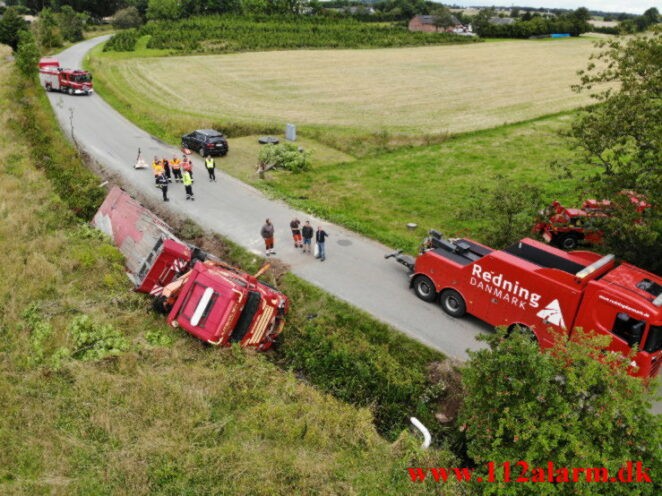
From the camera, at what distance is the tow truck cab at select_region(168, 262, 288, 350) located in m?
11.8

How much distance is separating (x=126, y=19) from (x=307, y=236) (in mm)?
95344

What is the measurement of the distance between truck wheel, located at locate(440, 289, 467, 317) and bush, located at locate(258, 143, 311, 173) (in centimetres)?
1314

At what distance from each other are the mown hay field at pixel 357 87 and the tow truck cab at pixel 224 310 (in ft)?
73.4

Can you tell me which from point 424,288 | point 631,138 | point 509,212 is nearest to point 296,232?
point 424,288

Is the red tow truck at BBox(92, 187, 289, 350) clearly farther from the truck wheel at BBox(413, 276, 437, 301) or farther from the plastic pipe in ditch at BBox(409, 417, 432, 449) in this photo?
the plastic pipe in ditch at BBox(409, 417, 432, 449)

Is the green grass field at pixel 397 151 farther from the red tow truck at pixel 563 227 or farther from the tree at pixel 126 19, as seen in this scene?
the tree at pixel 126 19

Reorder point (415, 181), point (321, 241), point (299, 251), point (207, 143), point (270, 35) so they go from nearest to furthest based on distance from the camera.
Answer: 1. point (321, 241)
2. point (299, 251)
3. point (415, 181)
4. point (207, 143)
5. point (270, 35)

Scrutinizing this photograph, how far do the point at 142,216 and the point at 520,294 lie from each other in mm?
11909

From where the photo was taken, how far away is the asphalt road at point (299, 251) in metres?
13.3

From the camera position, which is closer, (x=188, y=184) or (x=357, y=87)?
(x=188, y=184)

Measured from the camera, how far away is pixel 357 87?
46.8 metres

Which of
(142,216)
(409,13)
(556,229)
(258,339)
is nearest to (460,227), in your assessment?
(556,229)

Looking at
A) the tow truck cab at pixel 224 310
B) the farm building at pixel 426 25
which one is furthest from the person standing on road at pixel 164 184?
the farm building at pixel 426 25

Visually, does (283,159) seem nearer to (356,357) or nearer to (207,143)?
(207,143)
